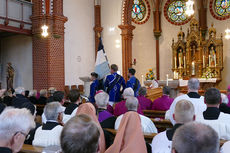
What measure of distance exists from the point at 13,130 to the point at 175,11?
1903 centimetres

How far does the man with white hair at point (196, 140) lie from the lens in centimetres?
147

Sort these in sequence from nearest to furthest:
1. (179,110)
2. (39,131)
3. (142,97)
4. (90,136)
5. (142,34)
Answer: (90,136) → (179,110) → (39,131) → (142,97) → (142,34)

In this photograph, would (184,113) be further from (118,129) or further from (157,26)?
(157,26)

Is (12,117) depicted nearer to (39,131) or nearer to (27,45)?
(39,131)

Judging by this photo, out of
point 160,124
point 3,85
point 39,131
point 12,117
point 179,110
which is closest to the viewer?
point 12,117

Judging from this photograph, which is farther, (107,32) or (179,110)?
(107,32)

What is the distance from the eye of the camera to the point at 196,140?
1.47m

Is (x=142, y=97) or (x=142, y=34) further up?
(x=142, y=34)

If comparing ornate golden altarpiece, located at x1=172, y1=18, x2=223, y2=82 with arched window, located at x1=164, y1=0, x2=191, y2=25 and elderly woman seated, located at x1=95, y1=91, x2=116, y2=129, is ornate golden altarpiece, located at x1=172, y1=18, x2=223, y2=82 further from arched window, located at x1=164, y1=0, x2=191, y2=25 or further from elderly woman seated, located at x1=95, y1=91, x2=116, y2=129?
elderly woman seated, located at x1=95, y1=91, x2=116, y2=129

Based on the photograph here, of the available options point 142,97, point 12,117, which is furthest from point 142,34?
point 12,117

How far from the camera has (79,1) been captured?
1517 centimetres

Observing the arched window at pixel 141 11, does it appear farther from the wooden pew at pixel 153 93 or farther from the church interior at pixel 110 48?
the wooden pew at pixel 153 93

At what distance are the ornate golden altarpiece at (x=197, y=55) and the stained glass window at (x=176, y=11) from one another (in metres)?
1.82

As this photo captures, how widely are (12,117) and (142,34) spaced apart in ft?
57.8
